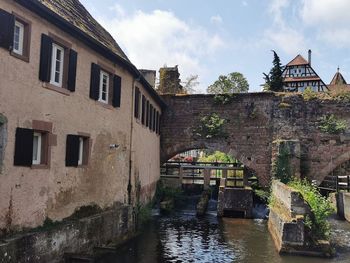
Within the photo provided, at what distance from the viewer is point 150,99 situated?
20109 mm

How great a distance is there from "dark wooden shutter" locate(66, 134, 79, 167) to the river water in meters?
2.85

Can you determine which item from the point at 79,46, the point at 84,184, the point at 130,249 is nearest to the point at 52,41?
the point at 79,46

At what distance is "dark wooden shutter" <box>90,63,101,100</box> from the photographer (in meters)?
11.9

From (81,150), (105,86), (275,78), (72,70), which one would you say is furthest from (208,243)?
(275,78)

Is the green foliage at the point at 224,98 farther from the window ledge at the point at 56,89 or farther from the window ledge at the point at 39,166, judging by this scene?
the window ledge at the point at 39,166

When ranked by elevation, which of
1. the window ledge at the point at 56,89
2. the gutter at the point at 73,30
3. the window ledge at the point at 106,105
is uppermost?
the gutter at the point at 73,30

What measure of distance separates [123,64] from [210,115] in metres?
10.5

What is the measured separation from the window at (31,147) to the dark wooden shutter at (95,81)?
2678 mm

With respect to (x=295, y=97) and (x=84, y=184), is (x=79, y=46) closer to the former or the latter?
(x=84, y=184)

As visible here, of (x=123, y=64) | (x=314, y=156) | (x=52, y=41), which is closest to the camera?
(x=52, y=41)

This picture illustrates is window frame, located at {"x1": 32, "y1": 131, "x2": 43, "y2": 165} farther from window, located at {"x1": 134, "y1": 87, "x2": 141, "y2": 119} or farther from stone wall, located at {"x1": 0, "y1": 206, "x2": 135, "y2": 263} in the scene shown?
window, located at {"x1": 134, "y1": 87, "x2": 141, "y2": 119}

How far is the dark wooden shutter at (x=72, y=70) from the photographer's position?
34.6ft

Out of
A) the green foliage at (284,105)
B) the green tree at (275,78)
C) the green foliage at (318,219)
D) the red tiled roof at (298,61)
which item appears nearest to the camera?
the green foliage at (318,219)

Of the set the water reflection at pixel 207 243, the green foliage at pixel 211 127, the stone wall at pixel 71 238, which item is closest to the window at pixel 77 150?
the stone wall at pixel 71 238
